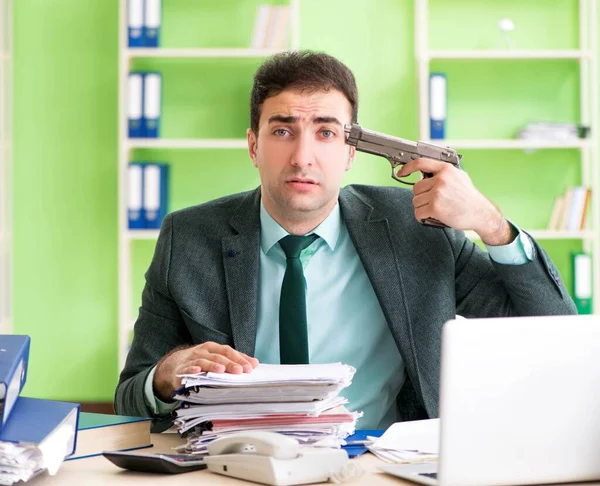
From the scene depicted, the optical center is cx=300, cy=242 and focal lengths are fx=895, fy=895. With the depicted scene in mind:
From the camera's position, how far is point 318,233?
6.69 ft

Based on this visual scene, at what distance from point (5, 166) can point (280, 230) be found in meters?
2.79

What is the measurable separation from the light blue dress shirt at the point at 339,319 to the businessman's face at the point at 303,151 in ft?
0.26

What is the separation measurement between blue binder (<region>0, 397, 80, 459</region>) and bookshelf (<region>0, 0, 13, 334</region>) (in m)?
3.11

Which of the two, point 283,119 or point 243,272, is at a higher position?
point 283,119

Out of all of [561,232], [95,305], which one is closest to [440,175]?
[561,232]

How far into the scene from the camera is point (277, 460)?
48.4 inches

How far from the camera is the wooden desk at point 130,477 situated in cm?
127

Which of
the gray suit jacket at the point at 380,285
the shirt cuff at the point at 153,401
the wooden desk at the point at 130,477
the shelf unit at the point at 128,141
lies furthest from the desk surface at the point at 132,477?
the shelf unit at the point at 128,141

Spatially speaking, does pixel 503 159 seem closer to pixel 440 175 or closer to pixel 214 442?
pixel 440 175

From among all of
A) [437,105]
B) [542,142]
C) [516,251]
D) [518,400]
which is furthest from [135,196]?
[518,400]

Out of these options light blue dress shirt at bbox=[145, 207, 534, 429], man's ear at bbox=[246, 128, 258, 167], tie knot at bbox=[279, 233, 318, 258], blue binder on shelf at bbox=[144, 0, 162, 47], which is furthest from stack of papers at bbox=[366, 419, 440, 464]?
Answer: blue binder on shelf at bbox=[144, 0, 162, 47]

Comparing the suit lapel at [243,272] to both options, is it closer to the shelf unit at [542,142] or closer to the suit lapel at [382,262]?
the suit lapel at [382,262]

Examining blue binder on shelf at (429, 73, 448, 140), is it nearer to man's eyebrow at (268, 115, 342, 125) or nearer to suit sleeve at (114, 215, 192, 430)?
man's eyebrow at (268, 115, 342, 125)

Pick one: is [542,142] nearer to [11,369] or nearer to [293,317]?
[293,317]
